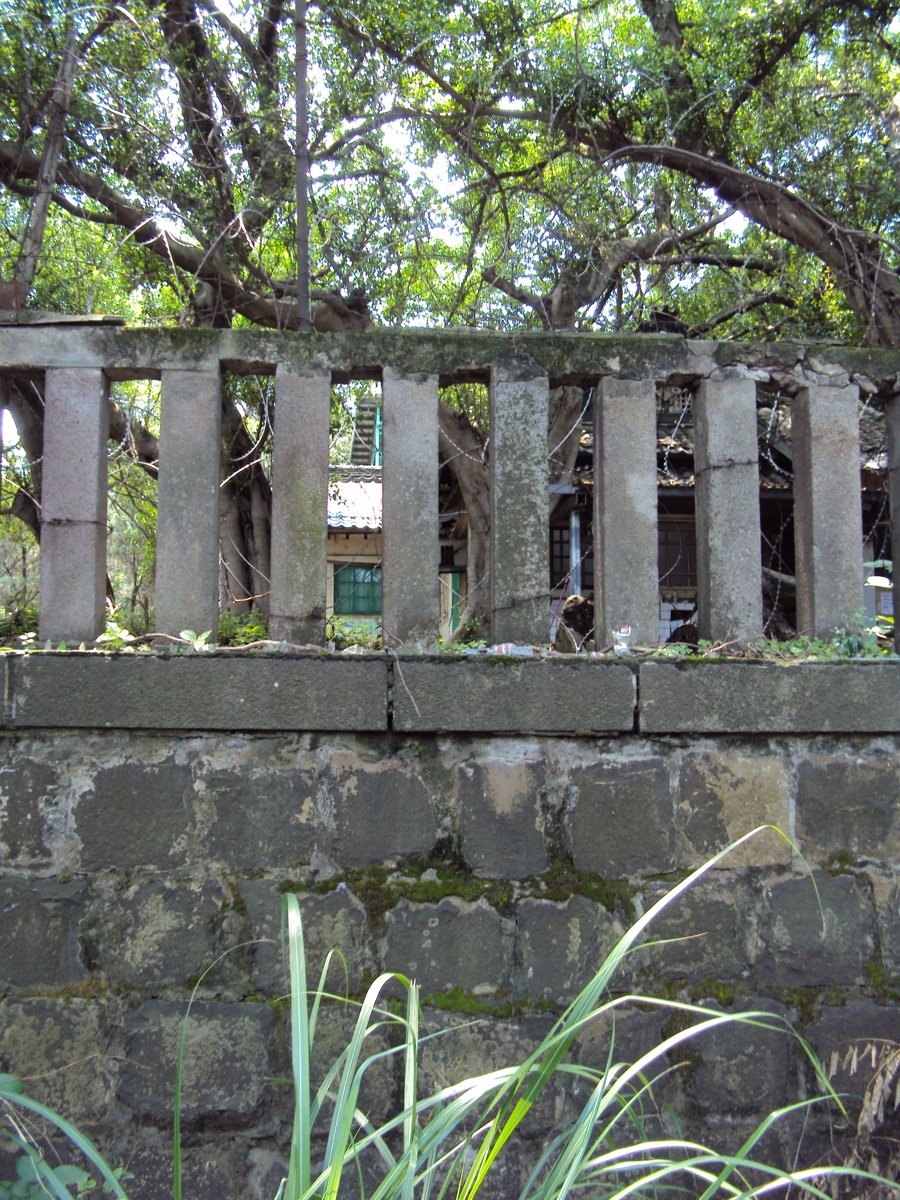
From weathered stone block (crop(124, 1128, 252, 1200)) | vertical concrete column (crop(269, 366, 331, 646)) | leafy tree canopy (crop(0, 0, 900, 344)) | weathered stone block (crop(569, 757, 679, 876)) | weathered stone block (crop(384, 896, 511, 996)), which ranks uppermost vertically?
leafy tree canopy (crop(0, 0, 900, 344))

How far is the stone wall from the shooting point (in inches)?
93.9

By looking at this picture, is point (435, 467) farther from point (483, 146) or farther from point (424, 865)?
point (483, 146)

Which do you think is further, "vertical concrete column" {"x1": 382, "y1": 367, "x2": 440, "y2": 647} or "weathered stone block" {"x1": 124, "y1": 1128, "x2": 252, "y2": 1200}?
"vertical concrete column" {"x1": 382, "y1": 367, "x2": 440, "y2": 647}

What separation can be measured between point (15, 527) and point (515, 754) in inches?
293

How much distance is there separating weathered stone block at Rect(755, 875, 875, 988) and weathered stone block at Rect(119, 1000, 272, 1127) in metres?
1.43

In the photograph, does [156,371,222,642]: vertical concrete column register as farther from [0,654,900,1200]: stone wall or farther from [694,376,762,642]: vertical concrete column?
[694,376,762,642]: vertical concrete column

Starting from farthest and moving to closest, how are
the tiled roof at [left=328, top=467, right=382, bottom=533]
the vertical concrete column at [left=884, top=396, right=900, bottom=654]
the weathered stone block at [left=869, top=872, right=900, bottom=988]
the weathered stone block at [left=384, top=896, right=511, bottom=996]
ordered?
the tiled roof at [left=328, top=467, right=382, bottom=533], the vertical concrete column at [left=884, top=396, right=900, bottom=654], the weathered stone block at [left=869, top=872, right=900, bottom=988], the weathered stone block at [left=384, top=896, right=511, bottom=996]

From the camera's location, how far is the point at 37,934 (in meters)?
2.41

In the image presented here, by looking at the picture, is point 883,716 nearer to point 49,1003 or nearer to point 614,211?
point 49,1003

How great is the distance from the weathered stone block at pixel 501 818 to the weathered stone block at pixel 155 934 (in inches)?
28.5

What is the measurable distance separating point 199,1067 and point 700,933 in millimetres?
1397

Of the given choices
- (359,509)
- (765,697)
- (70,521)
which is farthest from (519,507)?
(359,509)

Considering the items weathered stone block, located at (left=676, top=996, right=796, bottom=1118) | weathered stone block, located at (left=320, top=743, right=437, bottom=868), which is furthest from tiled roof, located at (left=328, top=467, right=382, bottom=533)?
weathered stone block, located at (left=676, top=996, right=796, bottom=1118)

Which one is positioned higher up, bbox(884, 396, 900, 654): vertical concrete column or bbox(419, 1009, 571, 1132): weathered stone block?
bbox(884, 396, 900, 654): vertical concrete column
